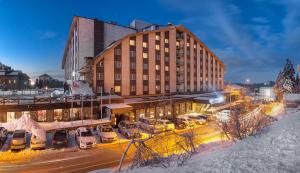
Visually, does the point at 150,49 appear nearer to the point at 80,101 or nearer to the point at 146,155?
the point at 80,101

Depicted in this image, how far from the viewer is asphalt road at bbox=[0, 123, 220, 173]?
1602 centimetres

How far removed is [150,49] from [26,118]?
26.5 metres

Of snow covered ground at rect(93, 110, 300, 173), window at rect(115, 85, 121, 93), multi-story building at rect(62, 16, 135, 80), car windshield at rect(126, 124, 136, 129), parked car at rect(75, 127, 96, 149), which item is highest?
multi-story building at rect(62, 16, 135, 80)

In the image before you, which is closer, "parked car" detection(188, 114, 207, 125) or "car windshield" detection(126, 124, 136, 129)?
"car windshield" detection(126, 124, 136, 129)

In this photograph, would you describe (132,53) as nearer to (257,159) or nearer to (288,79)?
(257,159)

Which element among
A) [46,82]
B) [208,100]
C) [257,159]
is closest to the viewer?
[257,159]

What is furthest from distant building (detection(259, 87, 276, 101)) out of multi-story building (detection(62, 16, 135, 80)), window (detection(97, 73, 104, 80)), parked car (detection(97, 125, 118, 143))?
parked car (detection(97, 125, 118, 143))

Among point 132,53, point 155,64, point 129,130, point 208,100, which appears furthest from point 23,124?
point 208,100

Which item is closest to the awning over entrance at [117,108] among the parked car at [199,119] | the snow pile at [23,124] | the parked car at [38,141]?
the snow pile at [23,124]

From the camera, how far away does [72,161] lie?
Result: 17578 mm

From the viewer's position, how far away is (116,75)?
37.9 metres

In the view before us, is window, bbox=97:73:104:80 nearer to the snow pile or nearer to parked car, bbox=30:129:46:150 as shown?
the snow pile

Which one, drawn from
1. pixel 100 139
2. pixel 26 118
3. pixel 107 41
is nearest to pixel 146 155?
pixel 100 139

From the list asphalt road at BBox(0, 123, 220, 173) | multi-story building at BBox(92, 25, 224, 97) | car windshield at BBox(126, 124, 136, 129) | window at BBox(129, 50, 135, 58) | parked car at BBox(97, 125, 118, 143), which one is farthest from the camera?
window at BBox(129, 50, 135, 58)
